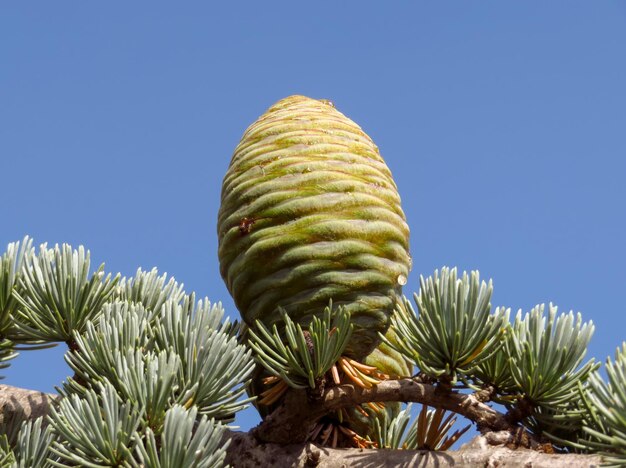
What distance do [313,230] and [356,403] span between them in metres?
0.35

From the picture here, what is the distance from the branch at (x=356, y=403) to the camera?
5.48ft

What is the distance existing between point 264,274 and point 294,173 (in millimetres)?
221

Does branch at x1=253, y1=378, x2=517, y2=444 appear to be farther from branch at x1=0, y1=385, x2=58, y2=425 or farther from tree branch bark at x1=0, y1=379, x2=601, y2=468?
branch at x1=0, y1=385, x2=58, y2=425

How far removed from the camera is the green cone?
1814 mm

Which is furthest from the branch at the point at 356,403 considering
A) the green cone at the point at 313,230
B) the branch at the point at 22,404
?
the branch at the point at 22,404

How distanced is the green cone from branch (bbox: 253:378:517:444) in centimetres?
15

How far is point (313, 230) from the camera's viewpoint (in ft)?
5.99

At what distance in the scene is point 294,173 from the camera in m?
1.91

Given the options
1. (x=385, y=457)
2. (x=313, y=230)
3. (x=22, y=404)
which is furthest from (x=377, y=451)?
(x=22, y=404)

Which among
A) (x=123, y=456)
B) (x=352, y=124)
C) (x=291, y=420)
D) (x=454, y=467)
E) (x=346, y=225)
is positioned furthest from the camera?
(x=352, y=124)

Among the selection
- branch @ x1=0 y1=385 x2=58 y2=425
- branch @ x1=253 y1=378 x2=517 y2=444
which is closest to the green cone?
branch @ x1=253 y1=378 x2=517 y2=444

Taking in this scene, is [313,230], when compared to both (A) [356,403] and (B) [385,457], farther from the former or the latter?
(B) [385,457]

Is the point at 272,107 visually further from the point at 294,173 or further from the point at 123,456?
the point at 123,456

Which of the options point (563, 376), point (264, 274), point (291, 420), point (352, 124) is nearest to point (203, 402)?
point (291, 420)
